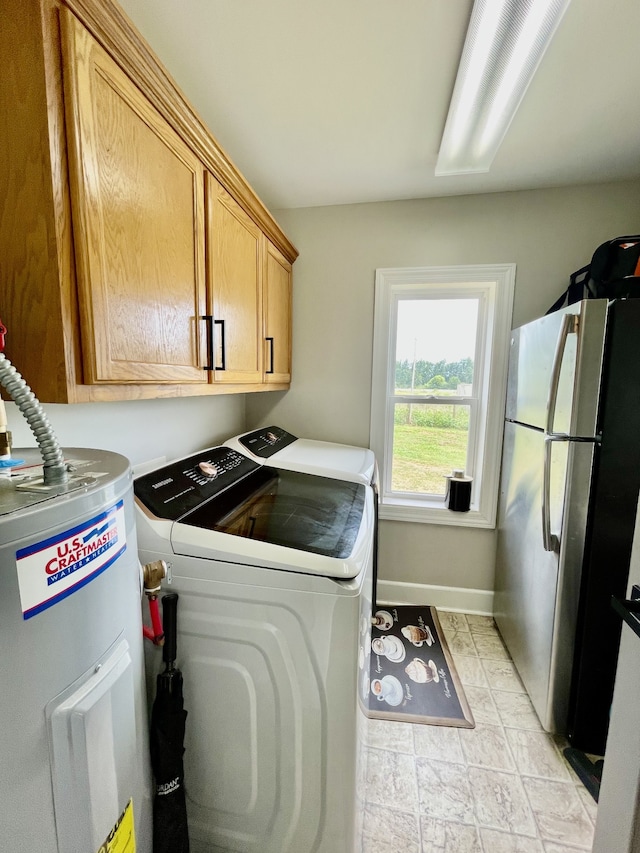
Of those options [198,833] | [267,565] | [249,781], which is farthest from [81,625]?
[198,833]

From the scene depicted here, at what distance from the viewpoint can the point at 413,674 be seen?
1807mm

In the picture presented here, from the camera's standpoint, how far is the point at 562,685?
1468 millimetres

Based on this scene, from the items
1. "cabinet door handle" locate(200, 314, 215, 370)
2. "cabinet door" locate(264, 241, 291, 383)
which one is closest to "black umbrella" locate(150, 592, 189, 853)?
"cabinet door handle" locate(200, 314, 215, 370)

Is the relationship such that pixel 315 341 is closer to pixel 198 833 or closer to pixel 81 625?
pixel 81 625

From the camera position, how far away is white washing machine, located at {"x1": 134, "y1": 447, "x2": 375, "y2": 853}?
35.7 inches

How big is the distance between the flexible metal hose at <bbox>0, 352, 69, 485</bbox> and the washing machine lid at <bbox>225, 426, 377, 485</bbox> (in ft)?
3.80

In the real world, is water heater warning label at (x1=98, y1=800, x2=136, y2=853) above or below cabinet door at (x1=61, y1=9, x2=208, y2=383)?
below

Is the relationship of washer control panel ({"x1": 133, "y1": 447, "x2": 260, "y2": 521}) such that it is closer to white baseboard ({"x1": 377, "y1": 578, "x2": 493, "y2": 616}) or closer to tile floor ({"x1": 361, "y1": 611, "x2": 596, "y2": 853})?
tile floor ({"x1": 361, "y1": 611, "x2": 596, "y2": 853})

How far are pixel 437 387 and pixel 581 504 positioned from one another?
1.11 meters

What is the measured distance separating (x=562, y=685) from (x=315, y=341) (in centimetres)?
211

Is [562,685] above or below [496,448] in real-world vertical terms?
below

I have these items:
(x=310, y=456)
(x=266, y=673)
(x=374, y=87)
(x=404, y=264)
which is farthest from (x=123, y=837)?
(x=404, y=264)

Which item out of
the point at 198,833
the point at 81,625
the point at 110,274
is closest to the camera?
the point at 81,625

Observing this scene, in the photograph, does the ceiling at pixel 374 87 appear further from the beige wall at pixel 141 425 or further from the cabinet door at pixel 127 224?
the beige wall at pixel 141 425
